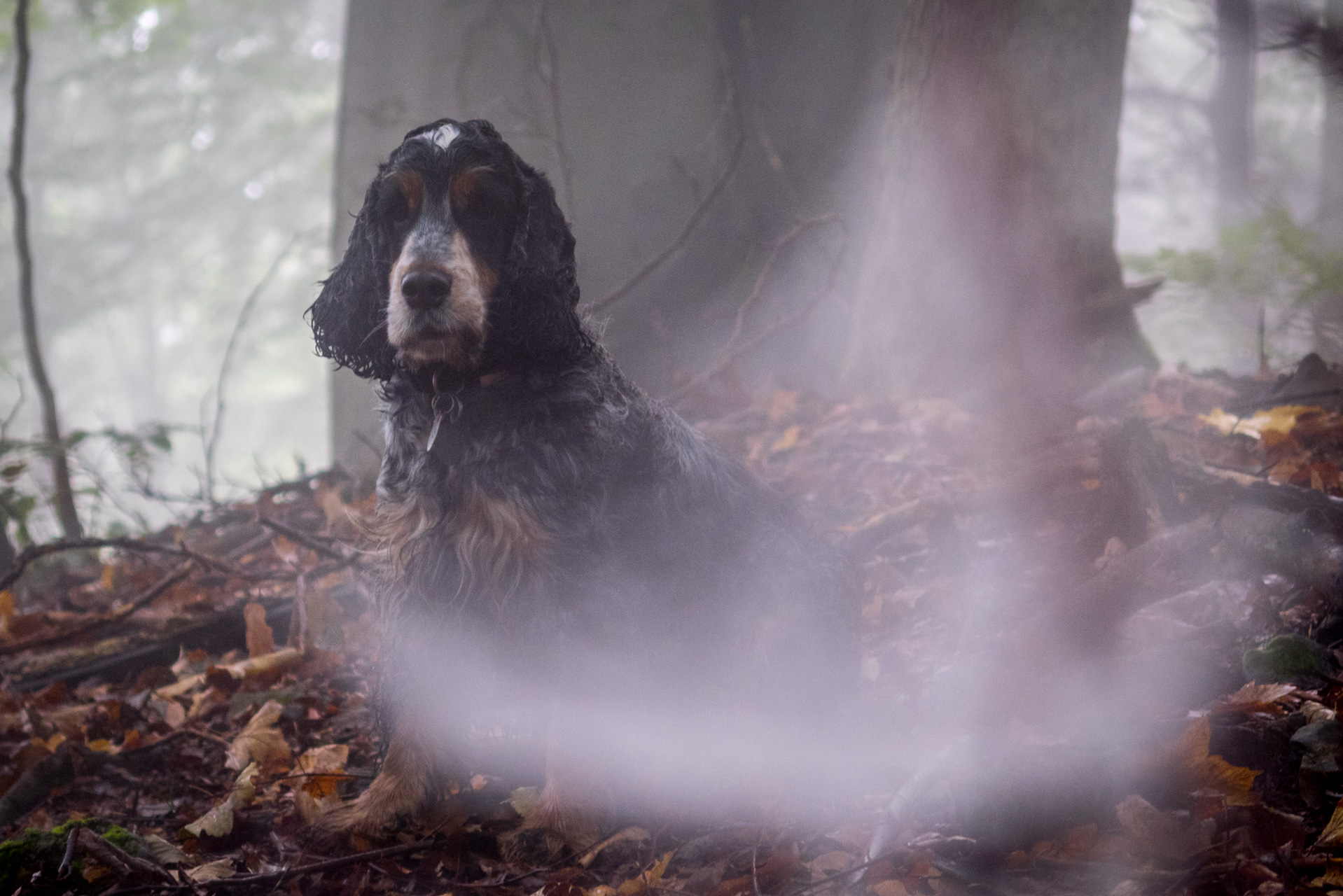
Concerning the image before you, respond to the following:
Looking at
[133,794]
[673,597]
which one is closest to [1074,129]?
[673,597]

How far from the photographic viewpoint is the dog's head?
283 cm

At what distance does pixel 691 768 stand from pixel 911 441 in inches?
116

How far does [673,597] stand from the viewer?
3.38 metres

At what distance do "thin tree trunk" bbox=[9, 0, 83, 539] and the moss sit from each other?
375 centimetres

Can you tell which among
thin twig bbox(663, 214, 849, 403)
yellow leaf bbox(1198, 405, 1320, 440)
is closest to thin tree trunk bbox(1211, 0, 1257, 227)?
thin twig bbox(663, 214, 849, 403)

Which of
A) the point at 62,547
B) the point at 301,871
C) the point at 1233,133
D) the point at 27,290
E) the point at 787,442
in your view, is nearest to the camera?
the point at 301,871

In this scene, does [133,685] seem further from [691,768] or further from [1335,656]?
[1335,656]

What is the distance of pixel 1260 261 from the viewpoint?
9344mm

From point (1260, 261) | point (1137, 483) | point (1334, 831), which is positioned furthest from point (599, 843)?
point (1260, 261)

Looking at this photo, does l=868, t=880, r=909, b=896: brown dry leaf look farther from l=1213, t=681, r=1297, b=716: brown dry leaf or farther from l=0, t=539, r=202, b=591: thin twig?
l=0, t=539, r=202, b=591: thin twig

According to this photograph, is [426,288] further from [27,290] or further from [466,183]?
[27,290]

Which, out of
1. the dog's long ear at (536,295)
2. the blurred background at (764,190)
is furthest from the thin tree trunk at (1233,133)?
the dog's long ear at (536,295)

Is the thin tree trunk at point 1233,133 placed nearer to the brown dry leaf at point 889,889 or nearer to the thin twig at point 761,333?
the thin twig at point 761,333

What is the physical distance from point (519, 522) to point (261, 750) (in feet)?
5.02
